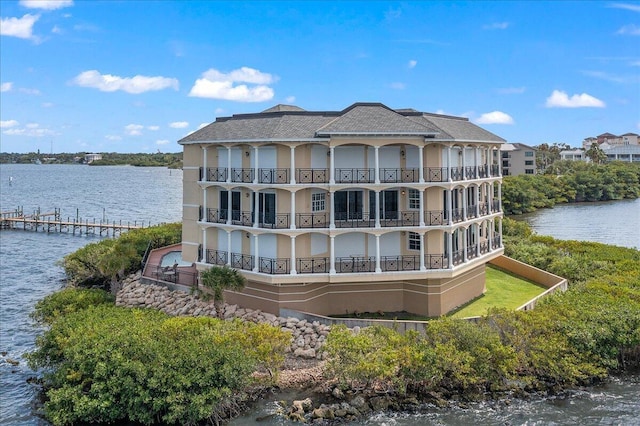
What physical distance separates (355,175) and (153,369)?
16576 millimetres

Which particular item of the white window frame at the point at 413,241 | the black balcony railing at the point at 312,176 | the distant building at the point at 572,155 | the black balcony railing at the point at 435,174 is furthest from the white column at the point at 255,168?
the distant building at the point at 572,155

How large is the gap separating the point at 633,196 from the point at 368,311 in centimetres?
12200

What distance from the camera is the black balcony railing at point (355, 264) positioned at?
32.7 meters

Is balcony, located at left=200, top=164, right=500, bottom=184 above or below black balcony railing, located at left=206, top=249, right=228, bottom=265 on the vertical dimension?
above

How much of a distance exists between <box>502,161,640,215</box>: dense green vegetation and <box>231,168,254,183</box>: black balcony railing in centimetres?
8169

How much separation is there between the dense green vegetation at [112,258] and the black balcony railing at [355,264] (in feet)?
62.9

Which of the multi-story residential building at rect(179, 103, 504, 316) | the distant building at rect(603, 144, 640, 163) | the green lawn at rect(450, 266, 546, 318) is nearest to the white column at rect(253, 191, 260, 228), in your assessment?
the multi-story residential building at rect(179, 103, 504, 316)

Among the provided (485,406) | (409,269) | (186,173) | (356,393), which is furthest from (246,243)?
(485,406)

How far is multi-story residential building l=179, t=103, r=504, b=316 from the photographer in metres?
32.1

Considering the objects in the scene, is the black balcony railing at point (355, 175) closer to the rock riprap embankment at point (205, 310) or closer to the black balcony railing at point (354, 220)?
the black balcony railing at point (354, 220)

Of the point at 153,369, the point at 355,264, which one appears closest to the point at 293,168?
the point at 355,264

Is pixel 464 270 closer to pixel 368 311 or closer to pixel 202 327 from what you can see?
pixel 368 311

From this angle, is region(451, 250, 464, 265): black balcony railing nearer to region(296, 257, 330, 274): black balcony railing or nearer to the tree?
region(296, 257, 330, 274): black balcony railing

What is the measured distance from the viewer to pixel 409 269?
32.7 m
